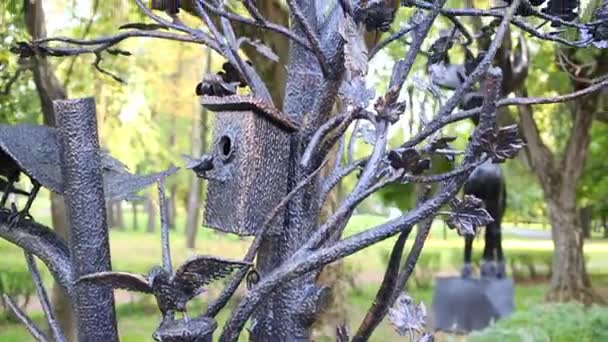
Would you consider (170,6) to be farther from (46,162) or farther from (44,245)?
(44,245)

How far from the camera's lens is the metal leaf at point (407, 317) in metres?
1.15

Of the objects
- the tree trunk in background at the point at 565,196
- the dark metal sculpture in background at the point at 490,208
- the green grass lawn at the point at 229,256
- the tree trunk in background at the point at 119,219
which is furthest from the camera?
the tree trunk in background at the point at 119,219

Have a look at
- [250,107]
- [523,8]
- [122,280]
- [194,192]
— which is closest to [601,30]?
[523,8]

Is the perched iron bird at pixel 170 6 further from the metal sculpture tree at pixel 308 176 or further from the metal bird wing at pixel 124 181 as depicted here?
the metal bird wing at pixel 124 181

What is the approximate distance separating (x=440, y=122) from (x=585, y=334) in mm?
3422

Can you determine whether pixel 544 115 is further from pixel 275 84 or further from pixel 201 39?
pixel 201 39

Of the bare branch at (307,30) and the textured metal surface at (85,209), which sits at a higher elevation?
the bare branch at (307,30)

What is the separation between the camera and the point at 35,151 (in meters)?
1.22

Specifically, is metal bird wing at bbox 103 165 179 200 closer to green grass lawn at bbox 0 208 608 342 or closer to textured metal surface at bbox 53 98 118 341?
textured metal surface at bbox 53 98 118 341

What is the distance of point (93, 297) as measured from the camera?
1152mm

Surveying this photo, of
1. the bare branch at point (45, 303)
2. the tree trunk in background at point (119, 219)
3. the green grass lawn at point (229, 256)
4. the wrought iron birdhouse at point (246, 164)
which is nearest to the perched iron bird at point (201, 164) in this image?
the wrought iron birdhouse at point (246, 164)

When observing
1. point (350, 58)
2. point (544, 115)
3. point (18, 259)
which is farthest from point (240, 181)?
point (18, 259)

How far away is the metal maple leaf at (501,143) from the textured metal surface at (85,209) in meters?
0.59

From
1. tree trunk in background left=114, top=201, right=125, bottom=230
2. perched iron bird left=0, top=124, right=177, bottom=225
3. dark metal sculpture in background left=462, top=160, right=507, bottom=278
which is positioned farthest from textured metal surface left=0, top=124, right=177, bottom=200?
tree trunk in background left=114, top=201, right=125, bottom=230
